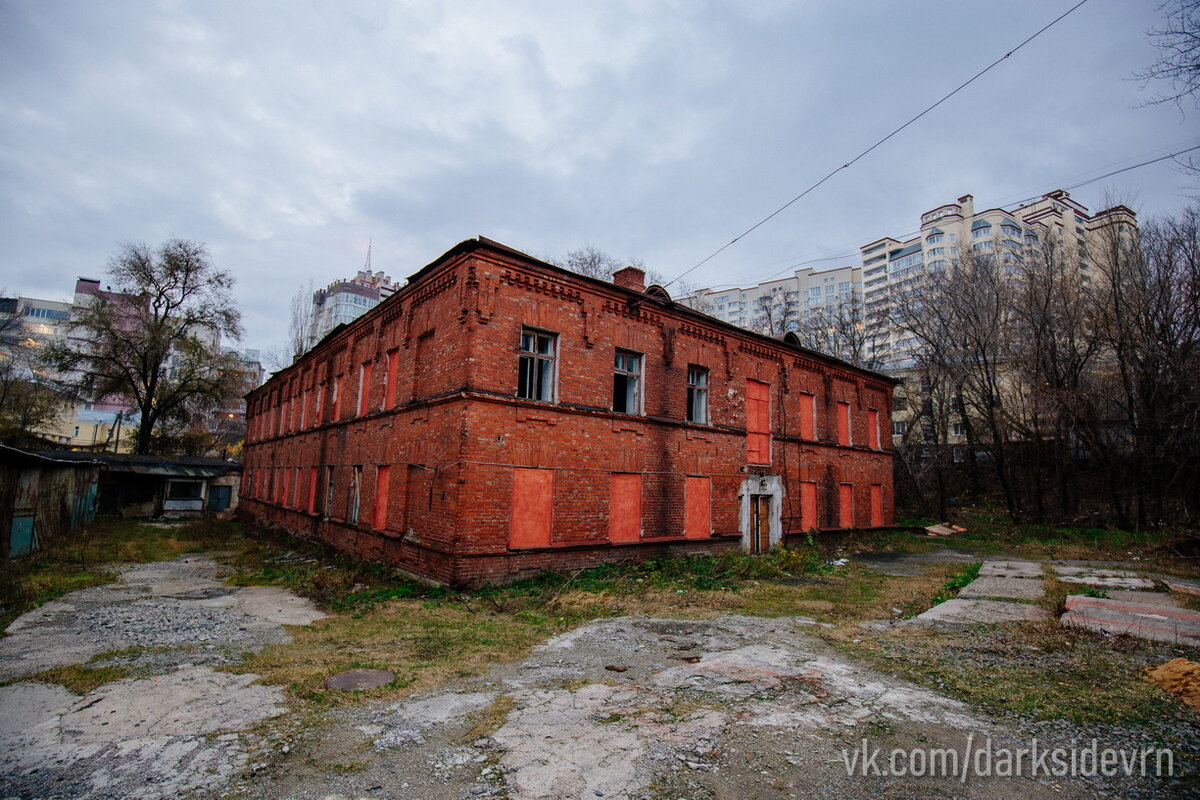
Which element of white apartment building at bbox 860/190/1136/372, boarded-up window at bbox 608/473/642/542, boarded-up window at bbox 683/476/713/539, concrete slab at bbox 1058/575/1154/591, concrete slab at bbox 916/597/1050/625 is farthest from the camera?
white apartment building at bbox 860/190/1136/372

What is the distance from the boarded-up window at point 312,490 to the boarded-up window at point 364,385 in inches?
159

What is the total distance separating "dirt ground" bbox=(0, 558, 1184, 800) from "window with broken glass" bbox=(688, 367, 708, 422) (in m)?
8.47

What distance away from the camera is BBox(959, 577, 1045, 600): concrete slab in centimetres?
948

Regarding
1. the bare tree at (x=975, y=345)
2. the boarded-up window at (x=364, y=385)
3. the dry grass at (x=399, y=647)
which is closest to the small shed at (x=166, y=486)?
the boarded-up window at (x=364, y=385)

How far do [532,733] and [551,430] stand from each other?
288 inches

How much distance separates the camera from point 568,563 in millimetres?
11203

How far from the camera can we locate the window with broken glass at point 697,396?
14.7m

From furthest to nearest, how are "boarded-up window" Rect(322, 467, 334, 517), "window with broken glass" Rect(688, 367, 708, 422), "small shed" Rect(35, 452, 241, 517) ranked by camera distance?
"small shed" Rect(35, 452, 241, 517)
"boarded-up window" Rect(322, 467, 334, 517)
"window with broken glass" Rect(688, 367, 708, 422)

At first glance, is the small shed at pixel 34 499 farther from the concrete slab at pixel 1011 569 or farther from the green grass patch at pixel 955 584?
the concrete slab at pixel 1011 569

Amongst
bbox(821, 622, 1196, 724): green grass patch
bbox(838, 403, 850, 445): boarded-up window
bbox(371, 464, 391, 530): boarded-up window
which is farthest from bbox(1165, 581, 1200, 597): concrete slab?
bbox(371, 464, 391, 530): boarded-up window

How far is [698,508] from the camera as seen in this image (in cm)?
1401

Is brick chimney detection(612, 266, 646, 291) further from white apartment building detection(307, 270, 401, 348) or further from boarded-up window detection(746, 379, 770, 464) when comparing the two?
white apartment building detection(307, 270, 401, 348)

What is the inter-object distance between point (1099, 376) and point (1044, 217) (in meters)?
35.5

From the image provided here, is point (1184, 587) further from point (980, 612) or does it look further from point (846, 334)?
point (846, 334)
